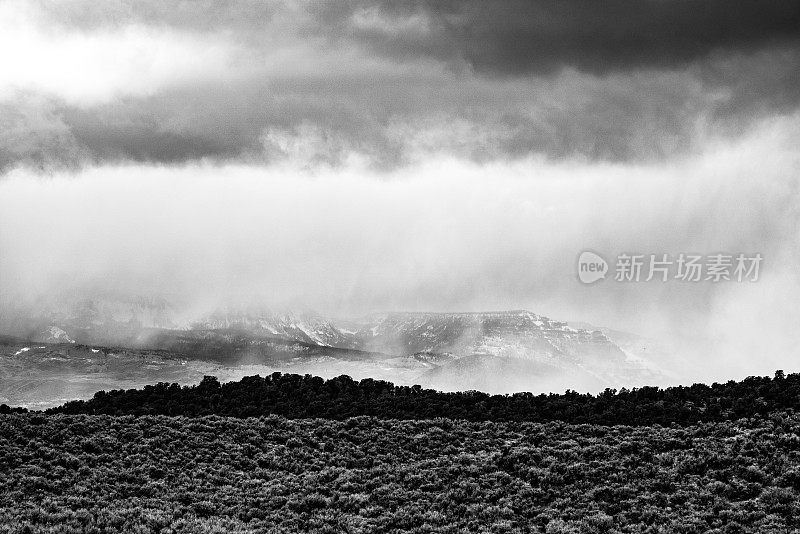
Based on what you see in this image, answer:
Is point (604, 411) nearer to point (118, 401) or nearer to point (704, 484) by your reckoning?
point (704, 484)

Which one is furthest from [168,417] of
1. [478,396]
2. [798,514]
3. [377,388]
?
[798,514]

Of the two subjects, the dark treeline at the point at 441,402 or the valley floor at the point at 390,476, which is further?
the dark treeline at the point at 441,402

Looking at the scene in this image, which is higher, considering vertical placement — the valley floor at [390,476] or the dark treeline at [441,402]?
the dark treeline at [441,402]

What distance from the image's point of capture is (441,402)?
200 ft

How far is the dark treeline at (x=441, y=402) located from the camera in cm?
5425

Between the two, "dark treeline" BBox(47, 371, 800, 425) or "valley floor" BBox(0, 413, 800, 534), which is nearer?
"valley floor" BBox(0, 413, 800, 534)

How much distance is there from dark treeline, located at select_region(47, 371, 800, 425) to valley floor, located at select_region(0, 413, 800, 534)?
274cm

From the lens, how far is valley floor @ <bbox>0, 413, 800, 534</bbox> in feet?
121

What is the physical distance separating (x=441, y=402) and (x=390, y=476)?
16446 mm

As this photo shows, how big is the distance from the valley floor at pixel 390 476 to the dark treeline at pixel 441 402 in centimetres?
274

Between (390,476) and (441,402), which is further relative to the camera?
(441,402)

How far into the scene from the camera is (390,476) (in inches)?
1774

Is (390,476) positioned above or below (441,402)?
below

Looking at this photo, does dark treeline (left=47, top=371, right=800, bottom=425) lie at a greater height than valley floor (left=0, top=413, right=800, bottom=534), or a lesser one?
greater
